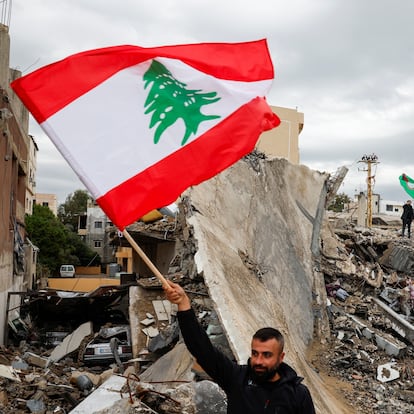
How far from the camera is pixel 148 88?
4117mm

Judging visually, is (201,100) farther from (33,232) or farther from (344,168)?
(33,232)

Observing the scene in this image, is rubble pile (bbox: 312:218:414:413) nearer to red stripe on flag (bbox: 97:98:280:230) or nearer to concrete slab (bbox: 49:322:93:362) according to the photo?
red stripe on flag (bbox: 97:98:280:230)

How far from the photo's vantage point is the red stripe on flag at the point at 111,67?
146 inches

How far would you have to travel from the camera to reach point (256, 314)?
641 cm

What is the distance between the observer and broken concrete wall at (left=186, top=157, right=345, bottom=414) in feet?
20.0

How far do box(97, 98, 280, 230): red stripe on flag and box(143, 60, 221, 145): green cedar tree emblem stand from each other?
147 millimetres

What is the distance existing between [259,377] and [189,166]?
1805 mm

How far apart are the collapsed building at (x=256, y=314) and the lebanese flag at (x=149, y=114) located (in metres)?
2.06

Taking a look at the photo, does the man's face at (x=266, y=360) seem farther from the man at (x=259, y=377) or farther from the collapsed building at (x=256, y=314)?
the collapsed building at (x=256, y=314)

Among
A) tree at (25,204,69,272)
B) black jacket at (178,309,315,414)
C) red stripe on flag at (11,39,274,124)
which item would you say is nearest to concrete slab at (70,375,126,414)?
black jacket at (178,309,315,414)

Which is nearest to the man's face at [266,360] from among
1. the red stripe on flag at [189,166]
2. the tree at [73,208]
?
the red stripe on flag at [189,166]

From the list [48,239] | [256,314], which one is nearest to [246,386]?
[256,314]

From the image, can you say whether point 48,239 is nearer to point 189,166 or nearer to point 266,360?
point 189,166

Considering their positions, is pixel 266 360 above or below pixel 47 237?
above
